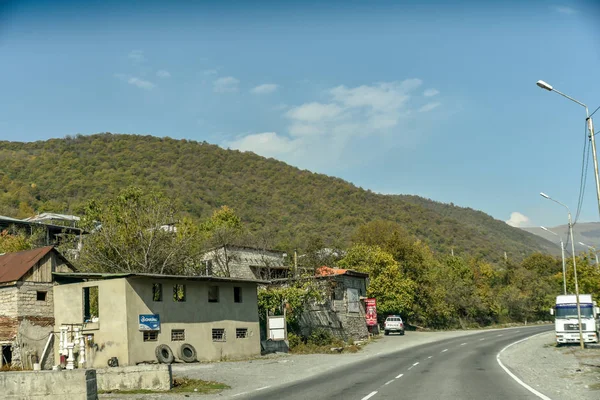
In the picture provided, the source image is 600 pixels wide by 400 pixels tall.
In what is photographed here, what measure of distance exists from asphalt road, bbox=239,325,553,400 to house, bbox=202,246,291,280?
23164mm

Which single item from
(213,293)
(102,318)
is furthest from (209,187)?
(102,318)

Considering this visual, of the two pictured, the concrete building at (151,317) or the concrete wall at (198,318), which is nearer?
the concrete building at (151,317)

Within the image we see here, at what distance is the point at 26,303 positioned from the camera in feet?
99.9

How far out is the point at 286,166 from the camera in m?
166

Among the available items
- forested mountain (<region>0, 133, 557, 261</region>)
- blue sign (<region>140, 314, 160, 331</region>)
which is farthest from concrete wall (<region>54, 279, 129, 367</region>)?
forested mountain (<region>0, 133, 557, 261</region>)

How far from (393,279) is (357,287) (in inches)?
535

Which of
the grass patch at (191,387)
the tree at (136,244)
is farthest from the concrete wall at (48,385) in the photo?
the tree at (136,244)

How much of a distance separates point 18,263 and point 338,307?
27294 mm

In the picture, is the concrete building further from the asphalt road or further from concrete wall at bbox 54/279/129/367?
the asphalt road

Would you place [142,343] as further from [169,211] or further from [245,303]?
[169,211]

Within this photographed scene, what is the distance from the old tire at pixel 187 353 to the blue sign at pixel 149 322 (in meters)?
2.02

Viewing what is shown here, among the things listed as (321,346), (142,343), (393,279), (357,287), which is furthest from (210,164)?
(142,343)

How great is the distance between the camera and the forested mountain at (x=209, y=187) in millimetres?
110000

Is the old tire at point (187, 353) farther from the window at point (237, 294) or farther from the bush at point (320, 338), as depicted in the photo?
the bush at point (320, 338)
